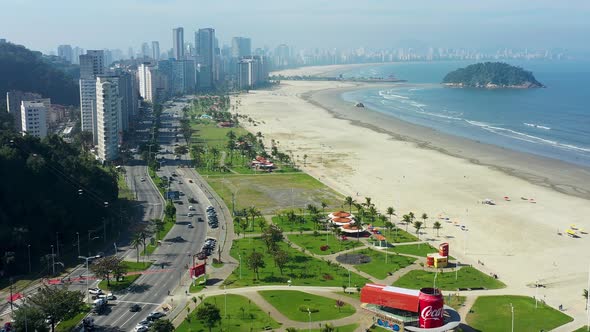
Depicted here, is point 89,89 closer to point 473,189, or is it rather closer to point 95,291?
point 473,189

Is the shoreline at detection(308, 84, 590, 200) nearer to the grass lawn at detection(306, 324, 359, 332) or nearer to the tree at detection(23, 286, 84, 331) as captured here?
the grass lawn at detection(306, 324, 359, 332)

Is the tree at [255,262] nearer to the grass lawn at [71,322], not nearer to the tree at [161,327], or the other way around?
the grass lawn at [71,322]

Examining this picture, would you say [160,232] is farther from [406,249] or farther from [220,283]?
[406,249]

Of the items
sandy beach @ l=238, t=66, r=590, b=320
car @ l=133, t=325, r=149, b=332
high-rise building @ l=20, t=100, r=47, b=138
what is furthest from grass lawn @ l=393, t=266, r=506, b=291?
high-rise building @ l=20, t=100, r=47, b=138

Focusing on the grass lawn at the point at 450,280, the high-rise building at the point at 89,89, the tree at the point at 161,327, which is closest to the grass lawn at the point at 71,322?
the tree at the point at 161,327

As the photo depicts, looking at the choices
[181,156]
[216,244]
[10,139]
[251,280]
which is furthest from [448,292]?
[181,156]

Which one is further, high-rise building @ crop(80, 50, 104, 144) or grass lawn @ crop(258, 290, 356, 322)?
high-rise building @ crop(80, 50, 104, 144)
